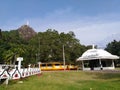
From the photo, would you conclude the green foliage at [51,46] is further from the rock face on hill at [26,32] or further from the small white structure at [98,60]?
the rock face on hill at [26,32]

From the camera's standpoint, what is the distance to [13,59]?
2130 inches

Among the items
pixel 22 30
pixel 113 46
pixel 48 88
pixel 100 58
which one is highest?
pixel 22 30

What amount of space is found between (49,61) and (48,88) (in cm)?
5109

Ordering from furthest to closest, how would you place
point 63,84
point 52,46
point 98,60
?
point 52,46
point 98,60
point 63,84

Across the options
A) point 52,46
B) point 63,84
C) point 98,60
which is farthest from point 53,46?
point 63,84

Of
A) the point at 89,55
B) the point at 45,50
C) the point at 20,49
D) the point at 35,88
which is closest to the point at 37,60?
the point at 45,50

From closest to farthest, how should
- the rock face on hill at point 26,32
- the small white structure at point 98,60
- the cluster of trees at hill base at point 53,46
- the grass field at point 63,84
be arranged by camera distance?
1. the grass field at point 63,84
2. the small white structure at point 98,60
3. the cluster of trees at hill base at point 53,46
4. the rock face on hill at point 26,32

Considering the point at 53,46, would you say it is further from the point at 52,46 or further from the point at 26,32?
the point at 26,32

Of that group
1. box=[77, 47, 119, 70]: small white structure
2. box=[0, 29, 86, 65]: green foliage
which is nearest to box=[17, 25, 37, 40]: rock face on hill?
box=[0, 29, 86, 65]: green foliage

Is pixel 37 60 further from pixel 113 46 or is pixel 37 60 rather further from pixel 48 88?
pixel 48 88

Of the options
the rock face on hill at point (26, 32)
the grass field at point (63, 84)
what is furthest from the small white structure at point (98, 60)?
the rock face on hill at point (26, 32)

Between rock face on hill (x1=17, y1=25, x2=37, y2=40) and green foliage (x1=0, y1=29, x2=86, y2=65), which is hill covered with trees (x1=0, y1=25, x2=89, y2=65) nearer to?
green foliage (x1=0, y1=29, x2=86, y2=65)

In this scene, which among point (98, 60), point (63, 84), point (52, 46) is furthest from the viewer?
point (52, 46)

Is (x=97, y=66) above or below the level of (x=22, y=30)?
below
